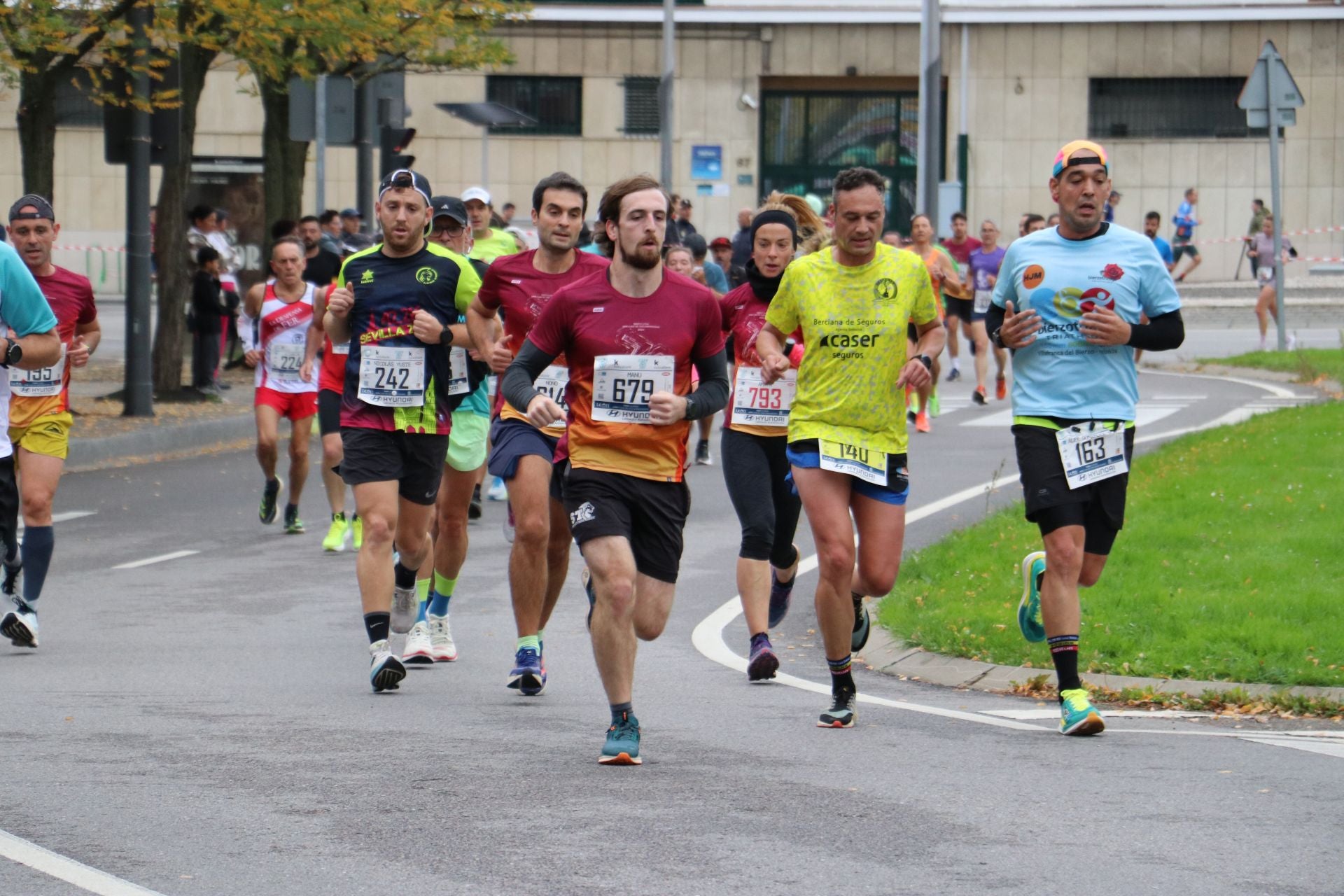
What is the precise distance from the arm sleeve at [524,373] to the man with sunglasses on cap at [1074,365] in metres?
1.63

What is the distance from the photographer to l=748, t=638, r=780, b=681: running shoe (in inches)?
336

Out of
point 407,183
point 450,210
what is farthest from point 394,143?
point 407,183

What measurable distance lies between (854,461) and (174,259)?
16.1 metres

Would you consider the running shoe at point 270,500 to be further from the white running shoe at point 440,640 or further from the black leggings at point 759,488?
the black leggings at point 759,488

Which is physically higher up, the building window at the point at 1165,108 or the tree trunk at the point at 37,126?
the building window at the point at 1165,108

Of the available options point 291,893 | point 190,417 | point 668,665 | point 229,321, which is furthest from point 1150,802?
point 229,321

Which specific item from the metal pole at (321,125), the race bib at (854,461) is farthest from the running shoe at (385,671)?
the metal pole at (321,125)

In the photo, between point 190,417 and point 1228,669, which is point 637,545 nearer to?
point 1228,669

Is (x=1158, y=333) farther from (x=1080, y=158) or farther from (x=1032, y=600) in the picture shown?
(x=1032, y=600)

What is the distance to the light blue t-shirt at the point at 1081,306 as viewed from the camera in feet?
24.5

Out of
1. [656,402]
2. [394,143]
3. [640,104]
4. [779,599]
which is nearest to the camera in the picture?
[656,402]

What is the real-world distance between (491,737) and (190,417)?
1394cm

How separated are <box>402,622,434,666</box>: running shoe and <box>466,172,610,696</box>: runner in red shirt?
0.62 metres

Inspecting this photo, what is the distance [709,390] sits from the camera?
708 centimetres
